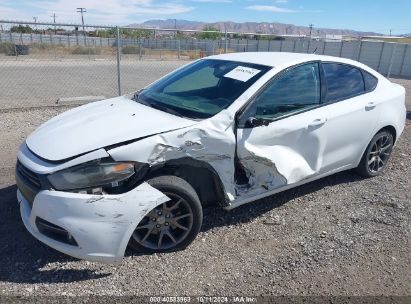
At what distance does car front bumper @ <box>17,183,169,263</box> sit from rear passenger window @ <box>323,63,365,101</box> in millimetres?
2372

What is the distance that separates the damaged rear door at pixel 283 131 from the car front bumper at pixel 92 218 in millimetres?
1027

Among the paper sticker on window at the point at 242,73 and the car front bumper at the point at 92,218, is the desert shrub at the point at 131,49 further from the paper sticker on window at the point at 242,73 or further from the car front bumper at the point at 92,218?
the car front bumper at the point at 92,218

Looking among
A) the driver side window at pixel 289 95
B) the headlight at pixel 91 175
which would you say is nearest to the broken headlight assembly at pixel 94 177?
the headlight at pixel 91 175

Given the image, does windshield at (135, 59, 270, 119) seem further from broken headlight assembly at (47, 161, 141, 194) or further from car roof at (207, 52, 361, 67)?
broken headlight assembly at (47, 161, 141, 194)

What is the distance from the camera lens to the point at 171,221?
313 cm

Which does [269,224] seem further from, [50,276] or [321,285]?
[50,276]

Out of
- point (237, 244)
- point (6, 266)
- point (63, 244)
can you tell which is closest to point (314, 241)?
point (237, 244)

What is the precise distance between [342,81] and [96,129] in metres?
2.76

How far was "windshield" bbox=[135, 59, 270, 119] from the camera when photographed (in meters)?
3.44

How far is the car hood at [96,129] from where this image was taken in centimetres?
291

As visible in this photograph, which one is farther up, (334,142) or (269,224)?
(334,142)

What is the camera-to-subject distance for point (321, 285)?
113 inches

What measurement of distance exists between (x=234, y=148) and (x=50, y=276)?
5.78 feet

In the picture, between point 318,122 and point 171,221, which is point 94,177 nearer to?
point 171,221
